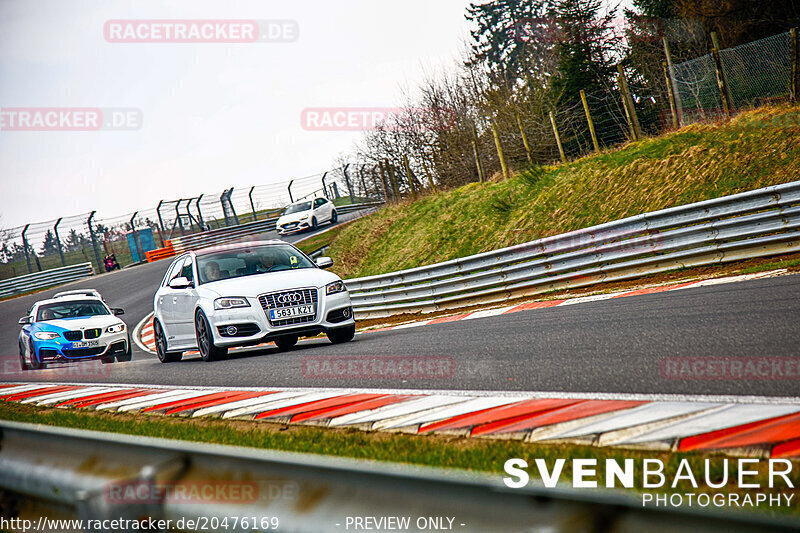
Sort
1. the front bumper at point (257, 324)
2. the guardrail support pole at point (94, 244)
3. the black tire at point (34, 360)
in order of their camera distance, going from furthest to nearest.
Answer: the guardrail support pole at point (94, 244) → the black tire at point (34, 360) → the front bumper at point (257, 324)

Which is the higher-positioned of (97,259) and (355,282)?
(97,259)

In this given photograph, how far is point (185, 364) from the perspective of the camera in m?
10.9

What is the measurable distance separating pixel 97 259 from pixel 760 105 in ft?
116

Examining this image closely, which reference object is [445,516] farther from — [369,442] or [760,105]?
[760,105]

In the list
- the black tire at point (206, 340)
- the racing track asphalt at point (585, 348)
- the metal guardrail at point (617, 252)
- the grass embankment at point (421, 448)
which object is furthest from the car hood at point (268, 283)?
the metal guardrail at point (617, 252)

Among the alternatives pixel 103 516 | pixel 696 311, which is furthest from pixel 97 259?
pixel 103 516

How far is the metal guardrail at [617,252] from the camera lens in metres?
11.1

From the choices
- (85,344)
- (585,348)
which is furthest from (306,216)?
(585,348)

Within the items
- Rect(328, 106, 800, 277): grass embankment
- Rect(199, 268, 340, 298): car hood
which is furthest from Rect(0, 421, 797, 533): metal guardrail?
Rect(328, 106, 800, 277): grass embankment

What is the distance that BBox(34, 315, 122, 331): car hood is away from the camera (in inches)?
574

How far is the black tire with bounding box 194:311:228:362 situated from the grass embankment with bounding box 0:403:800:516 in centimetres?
368

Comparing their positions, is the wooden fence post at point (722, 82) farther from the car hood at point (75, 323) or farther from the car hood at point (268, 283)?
the car hood at point (75, 323)

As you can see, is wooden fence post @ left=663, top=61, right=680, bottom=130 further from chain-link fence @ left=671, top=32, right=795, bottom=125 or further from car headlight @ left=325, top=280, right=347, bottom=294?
car headlight @ left=325, top=280, right=347, bottom=294

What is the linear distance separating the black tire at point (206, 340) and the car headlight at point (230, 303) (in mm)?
367
